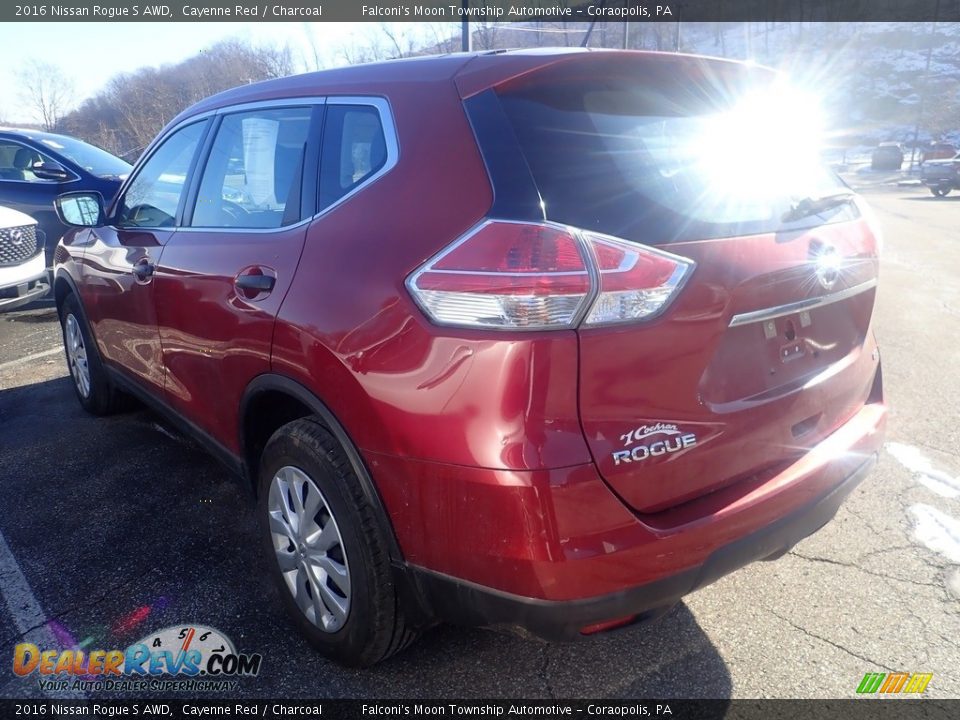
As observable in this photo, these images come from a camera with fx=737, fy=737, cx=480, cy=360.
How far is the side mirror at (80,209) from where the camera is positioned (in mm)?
4105

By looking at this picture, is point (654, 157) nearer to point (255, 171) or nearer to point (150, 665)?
point (255, 171)

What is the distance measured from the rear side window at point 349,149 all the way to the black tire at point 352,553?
0.75 metres

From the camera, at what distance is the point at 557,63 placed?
6.71 feet

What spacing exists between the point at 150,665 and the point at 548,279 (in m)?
1.89

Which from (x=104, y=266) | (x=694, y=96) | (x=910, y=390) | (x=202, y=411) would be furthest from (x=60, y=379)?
(x=910, y=390)

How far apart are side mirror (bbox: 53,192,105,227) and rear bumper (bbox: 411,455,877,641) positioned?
3.24 metres

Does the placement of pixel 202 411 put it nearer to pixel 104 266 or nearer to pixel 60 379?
pixel 104 266

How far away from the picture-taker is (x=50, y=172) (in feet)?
28.1

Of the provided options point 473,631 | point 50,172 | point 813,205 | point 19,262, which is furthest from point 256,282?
point 50,172

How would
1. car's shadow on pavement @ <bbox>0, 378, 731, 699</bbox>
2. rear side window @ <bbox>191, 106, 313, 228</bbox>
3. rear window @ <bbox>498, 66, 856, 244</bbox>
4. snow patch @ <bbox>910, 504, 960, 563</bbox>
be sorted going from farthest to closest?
snow patch @ <bbox>910, 504, 960, 563</bbox> → rear side window @ <bbox>191, 106, 313, 228</bbox> → car's shadow on pavement @ <bbox>0, 378, 731, 699</bbox> → rear window @ <bbox>498, 66, 856, 244</bbox>

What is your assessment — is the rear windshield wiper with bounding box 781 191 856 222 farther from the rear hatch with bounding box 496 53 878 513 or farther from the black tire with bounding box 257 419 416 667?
the black tire with bounding box 257 419 416 667

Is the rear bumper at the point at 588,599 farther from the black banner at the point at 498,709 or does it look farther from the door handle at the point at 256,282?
the door handle at the point at 256,282

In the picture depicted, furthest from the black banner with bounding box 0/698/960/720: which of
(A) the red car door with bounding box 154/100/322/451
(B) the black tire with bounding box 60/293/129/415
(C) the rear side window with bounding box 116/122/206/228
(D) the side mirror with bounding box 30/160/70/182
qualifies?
(D) the side mirror with bounding box 30/160/70/182

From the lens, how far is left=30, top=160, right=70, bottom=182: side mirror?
8.55m
